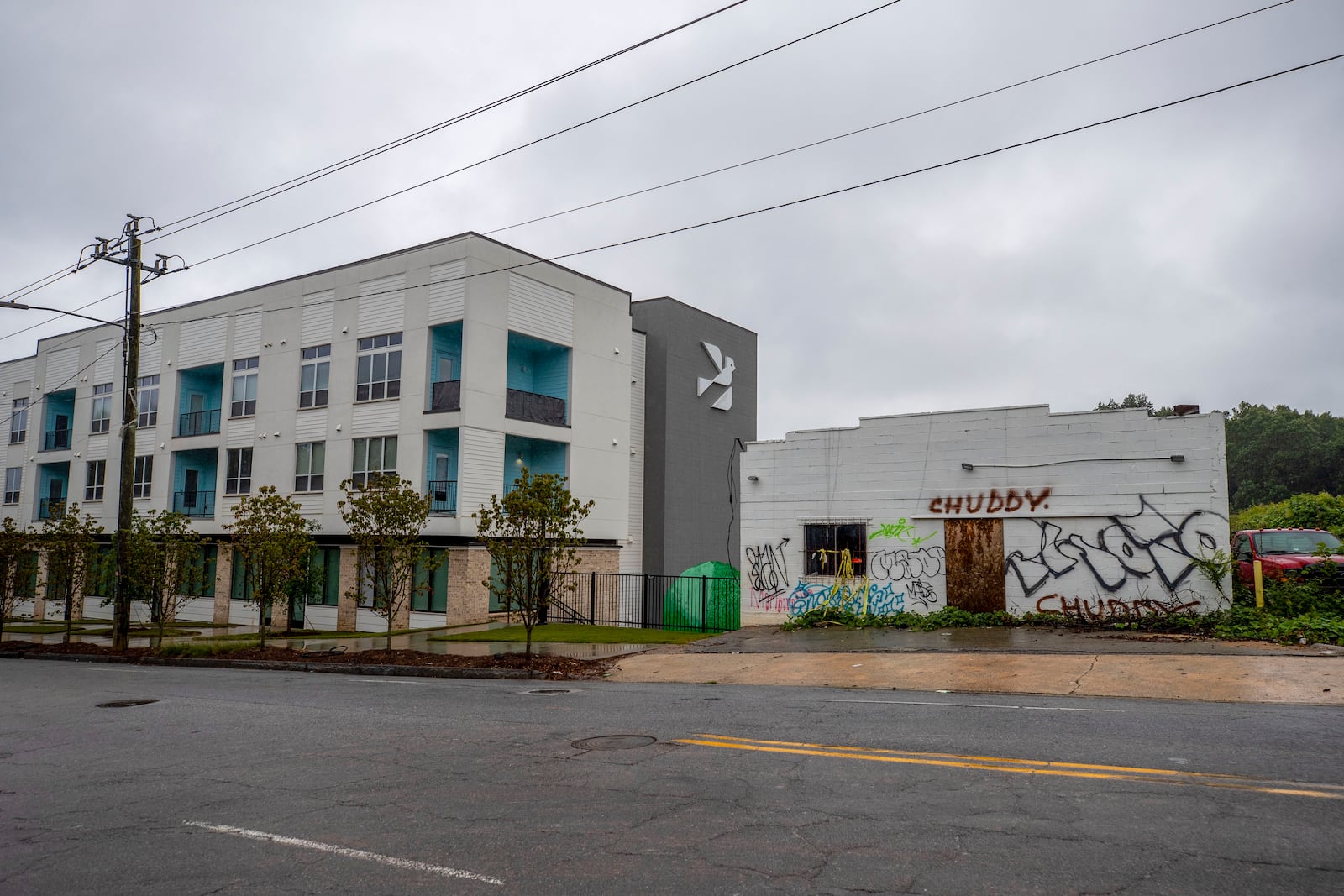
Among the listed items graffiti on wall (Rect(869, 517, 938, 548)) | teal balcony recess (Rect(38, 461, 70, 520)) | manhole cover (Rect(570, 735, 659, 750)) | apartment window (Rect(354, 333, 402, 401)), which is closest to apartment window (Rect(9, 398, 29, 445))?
teal balcony recess (Rect(38, 461, 70, 520))

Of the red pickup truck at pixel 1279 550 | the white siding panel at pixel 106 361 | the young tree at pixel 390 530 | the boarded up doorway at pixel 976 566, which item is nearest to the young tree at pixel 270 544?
the young tree at pixel 390 530

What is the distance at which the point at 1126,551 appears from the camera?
19.2 metres

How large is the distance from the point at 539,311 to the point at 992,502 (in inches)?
647

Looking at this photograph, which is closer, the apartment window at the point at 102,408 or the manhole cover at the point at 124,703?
the manhole cover at the point at 124,703

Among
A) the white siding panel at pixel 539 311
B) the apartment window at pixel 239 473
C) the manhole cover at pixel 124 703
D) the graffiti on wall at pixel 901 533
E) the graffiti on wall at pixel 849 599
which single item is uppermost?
the white siding panel at pixel 539 311

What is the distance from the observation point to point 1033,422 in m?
20.3

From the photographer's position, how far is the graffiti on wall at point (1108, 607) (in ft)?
60.7

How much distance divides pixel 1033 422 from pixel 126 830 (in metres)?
18.6

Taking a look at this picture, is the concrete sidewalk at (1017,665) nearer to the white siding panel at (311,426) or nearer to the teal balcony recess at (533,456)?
the teal balcony recess at (533,456)

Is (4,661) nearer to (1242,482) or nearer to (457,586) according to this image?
(457,586)

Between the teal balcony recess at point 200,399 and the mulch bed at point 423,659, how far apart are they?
49.0 feet

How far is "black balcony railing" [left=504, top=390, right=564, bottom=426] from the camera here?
29844 millimetres

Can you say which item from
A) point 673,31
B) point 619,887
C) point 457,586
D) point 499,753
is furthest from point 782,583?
point 619,887

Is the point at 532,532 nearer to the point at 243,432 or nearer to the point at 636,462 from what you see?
the point at 636,462
